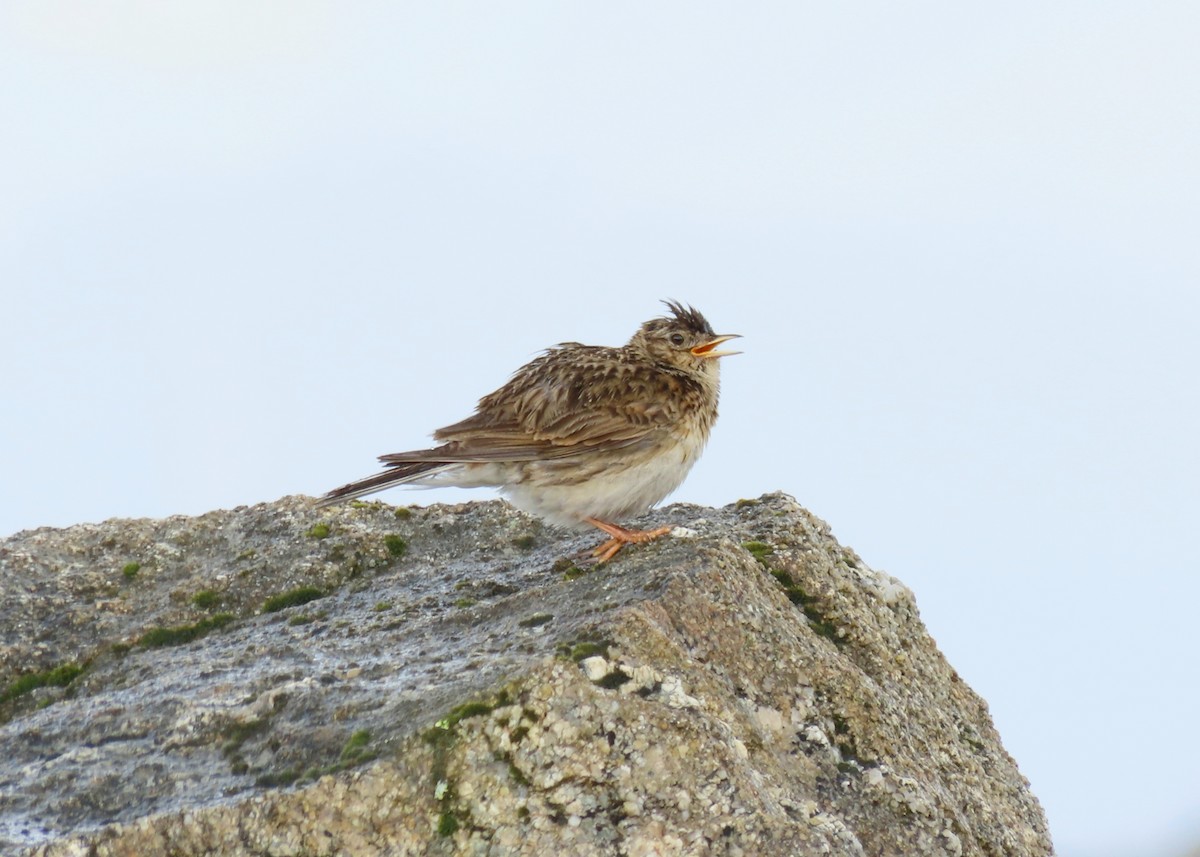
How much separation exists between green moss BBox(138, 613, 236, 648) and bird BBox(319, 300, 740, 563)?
0.94m

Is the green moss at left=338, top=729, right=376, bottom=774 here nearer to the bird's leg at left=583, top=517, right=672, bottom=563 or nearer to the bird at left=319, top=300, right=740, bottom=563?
the bird's leg at left=583, top=517, right=672, bottom=563

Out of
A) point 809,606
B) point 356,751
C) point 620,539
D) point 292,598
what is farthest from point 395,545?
point 356,751

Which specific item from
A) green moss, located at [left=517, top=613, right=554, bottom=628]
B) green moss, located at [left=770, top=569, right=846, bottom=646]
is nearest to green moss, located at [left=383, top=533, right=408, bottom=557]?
green moss, located at [left=517, top=613, right=554, bottom=628]

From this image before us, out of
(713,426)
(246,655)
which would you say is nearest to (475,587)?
(246,655)

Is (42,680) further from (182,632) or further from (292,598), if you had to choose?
(292,598)

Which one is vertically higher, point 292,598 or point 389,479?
point 389,479

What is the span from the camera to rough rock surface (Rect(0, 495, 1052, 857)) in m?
4.61

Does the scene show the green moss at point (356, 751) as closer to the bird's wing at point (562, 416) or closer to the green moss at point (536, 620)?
the green moss at point (536, 620)

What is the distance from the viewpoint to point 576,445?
8.19 metres

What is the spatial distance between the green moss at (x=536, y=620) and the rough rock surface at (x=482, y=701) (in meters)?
0.04

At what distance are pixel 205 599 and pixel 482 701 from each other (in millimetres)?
3069

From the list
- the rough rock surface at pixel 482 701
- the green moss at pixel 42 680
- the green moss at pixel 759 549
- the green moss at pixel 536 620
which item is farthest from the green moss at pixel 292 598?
the green moss at pixel 759 549

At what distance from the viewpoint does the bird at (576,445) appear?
8039 millimetres

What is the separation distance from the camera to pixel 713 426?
908cm
